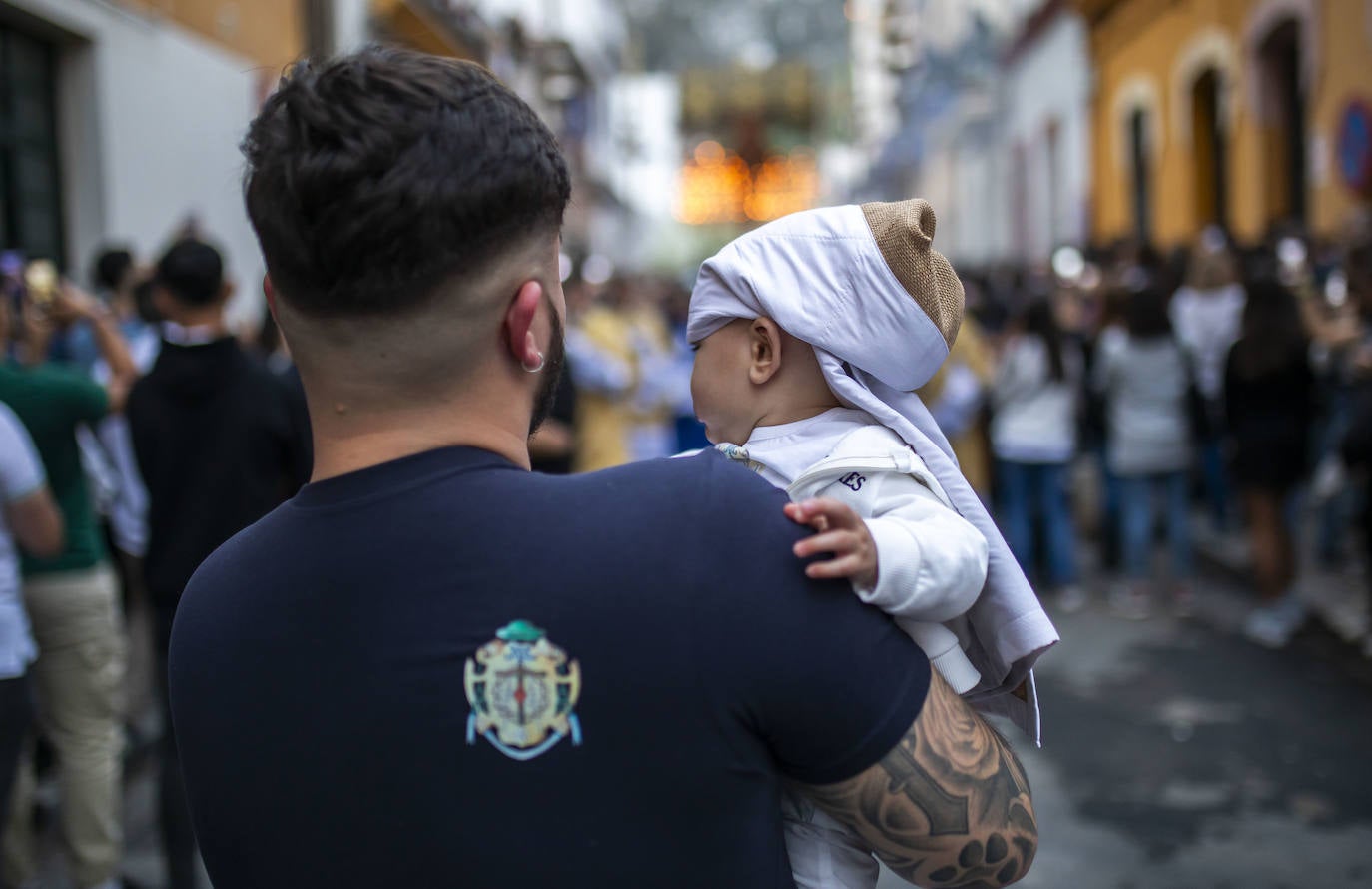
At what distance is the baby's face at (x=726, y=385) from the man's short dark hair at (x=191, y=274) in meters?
2.46

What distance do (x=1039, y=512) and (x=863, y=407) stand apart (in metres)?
7.25

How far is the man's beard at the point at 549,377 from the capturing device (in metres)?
1.38

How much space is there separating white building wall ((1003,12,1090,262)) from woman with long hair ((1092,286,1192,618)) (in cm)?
1148

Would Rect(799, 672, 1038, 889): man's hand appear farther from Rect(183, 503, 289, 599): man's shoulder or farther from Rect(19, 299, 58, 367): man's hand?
Rect(19, 299, 58, 367): man's hand

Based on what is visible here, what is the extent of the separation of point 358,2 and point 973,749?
46.8ft

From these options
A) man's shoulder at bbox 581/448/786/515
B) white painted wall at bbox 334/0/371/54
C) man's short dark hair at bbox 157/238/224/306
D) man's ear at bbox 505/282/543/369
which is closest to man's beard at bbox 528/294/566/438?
man's ear at bbox 505/282/543/369

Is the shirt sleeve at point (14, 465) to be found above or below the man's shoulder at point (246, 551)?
above

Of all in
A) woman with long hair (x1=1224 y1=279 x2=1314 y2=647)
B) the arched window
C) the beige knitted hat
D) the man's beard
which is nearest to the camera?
the man's beard

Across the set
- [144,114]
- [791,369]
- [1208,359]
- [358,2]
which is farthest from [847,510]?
[358,2]

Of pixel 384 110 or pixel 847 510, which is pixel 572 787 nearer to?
pixel 847 510

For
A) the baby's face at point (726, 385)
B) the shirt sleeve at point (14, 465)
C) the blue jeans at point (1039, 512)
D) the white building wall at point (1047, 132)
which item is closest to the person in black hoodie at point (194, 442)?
the shirt sleeve at point (14, 465)

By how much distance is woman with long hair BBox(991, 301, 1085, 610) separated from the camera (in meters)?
8.18

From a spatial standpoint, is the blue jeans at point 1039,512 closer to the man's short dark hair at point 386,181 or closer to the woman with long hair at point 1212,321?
the woman with long hair at point 1212,321

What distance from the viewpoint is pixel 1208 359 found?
8.83 m
